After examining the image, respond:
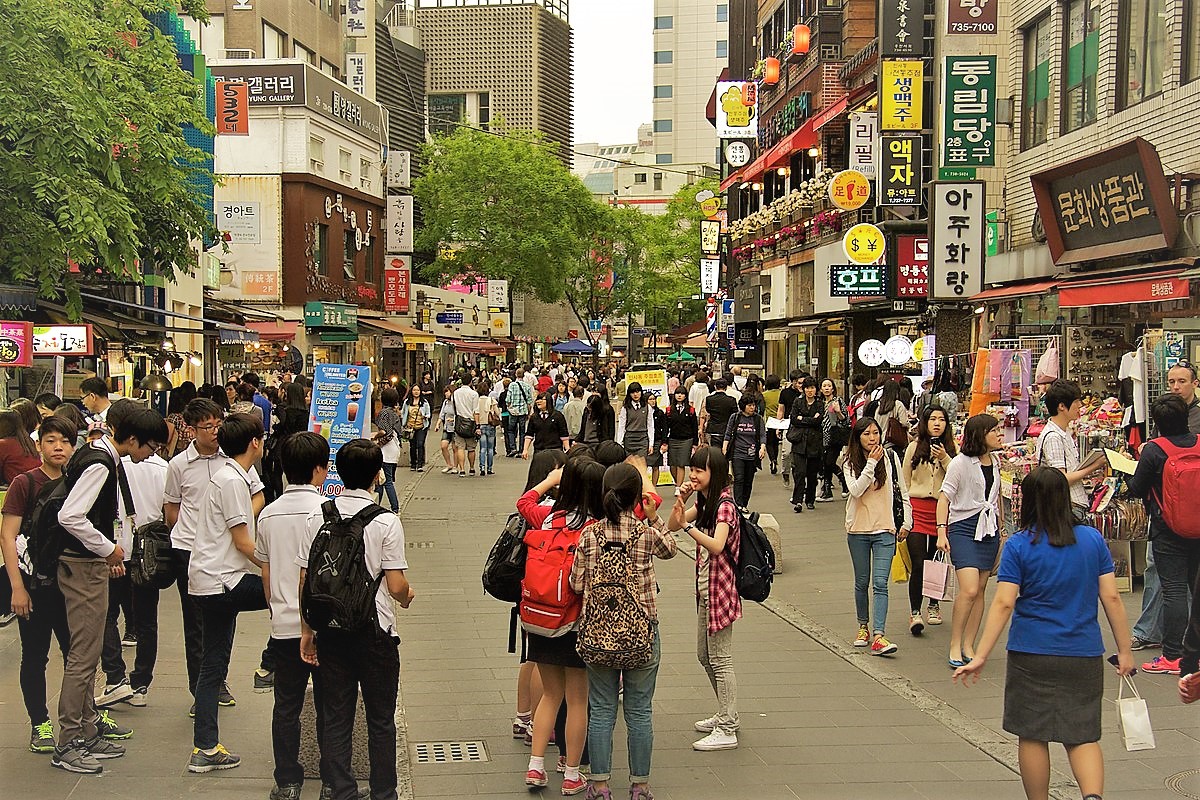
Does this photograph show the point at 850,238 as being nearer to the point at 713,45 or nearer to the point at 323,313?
the point at 323,313

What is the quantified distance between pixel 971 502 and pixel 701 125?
108572 mm

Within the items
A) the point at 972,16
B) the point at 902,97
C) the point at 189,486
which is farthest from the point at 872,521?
the point at 902,97

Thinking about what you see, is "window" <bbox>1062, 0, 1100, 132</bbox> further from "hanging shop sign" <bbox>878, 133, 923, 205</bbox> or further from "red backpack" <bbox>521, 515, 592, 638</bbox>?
"red backpack" <bbox>521, 515, 592, 638</bbox>

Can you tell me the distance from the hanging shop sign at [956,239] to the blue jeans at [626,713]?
14138 millimetres

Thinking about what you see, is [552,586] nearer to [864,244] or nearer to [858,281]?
[858,281]

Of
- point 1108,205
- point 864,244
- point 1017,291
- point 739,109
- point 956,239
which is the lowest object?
point 1017,291

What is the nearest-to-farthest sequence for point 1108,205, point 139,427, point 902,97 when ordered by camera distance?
point 139,427 < point 1108,205 < point 902,97

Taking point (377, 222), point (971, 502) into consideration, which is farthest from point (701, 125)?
point (971, 502)

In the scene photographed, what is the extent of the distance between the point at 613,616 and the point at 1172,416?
14.4ft

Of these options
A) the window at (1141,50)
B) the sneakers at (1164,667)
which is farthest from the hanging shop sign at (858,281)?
the sneakers at (1164,667)

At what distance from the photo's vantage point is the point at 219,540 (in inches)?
256

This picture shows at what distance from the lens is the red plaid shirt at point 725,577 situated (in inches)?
267

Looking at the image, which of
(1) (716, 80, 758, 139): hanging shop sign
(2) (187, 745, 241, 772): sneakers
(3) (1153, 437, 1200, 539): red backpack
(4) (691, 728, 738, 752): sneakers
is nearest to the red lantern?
(1) (716, 80, 758, 139): hanging shop sign

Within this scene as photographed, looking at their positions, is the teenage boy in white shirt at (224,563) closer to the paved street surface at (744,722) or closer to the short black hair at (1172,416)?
the paved street surface at (744,722)
